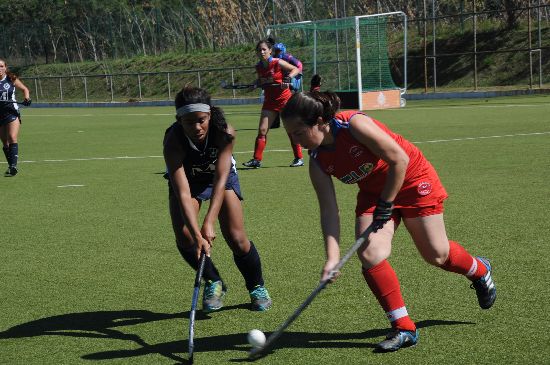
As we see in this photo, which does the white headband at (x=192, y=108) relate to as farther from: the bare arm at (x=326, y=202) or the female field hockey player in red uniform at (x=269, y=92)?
the female field hockey player in red uniform at (x=269, y=92)

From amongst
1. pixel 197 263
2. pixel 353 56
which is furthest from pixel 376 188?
pixel 353 56

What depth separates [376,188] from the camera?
541 cm

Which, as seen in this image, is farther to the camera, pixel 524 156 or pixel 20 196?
pixel 524 156

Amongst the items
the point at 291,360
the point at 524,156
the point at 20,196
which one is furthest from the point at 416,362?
the point at 524,156

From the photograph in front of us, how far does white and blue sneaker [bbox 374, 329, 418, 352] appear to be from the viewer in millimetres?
5105

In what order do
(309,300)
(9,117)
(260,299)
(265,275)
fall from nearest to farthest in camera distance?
(309,300) < (260,299) < (265,275) < (9,117)

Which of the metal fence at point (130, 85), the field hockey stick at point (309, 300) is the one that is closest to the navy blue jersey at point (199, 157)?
the field hockey stick at point (309, 300)

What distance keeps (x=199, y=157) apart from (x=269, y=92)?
9272 millimetres

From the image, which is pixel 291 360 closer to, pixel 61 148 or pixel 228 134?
pixel 228 134

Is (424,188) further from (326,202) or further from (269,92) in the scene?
(269,92)

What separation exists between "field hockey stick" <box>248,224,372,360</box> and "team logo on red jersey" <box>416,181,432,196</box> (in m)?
0.46

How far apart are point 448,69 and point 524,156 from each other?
2519cm

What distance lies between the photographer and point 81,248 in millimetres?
8469

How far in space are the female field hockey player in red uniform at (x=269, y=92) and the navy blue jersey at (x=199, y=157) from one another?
27.4 ft
